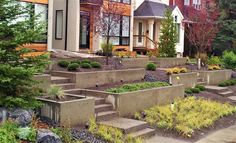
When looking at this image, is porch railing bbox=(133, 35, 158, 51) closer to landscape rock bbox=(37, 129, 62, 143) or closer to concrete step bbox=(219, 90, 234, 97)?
concrete step bbox=(219, 90, 234, 97)

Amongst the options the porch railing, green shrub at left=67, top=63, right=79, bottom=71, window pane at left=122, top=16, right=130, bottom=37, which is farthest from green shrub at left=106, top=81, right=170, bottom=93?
the porch railing

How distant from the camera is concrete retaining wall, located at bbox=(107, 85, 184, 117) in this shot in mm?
13570

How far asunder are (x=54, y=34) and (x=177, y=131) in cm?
1597

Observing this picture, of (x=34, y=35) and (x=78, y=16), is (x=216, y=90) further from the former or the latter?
(x=34, y=35)

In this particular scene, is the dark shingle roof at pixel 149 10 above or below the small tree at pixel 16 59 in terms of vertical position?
above

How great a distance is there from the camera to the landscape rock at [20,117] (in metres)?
9.09

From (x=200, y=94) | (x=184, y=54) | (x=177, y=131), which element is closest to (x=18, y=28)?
(x=177, y=131)

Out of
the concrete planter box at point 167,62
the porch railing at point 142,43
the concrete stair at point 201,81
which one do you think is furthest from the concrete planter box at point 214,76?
the porch railing at point 142,43

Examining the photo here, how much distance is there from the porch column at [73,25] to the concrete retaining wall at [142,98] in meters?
10.3

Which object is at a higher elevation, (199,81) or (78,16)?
(78,16)

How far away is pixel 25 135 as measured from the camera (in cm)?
856

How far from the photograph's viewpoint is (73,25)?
1029 inches

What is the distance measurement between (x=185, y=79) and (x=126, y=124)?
8.76 metres

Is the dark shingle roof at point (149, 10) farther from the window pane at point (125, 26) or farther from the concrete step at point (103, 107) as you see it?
the concrete step at point (103, 107)
